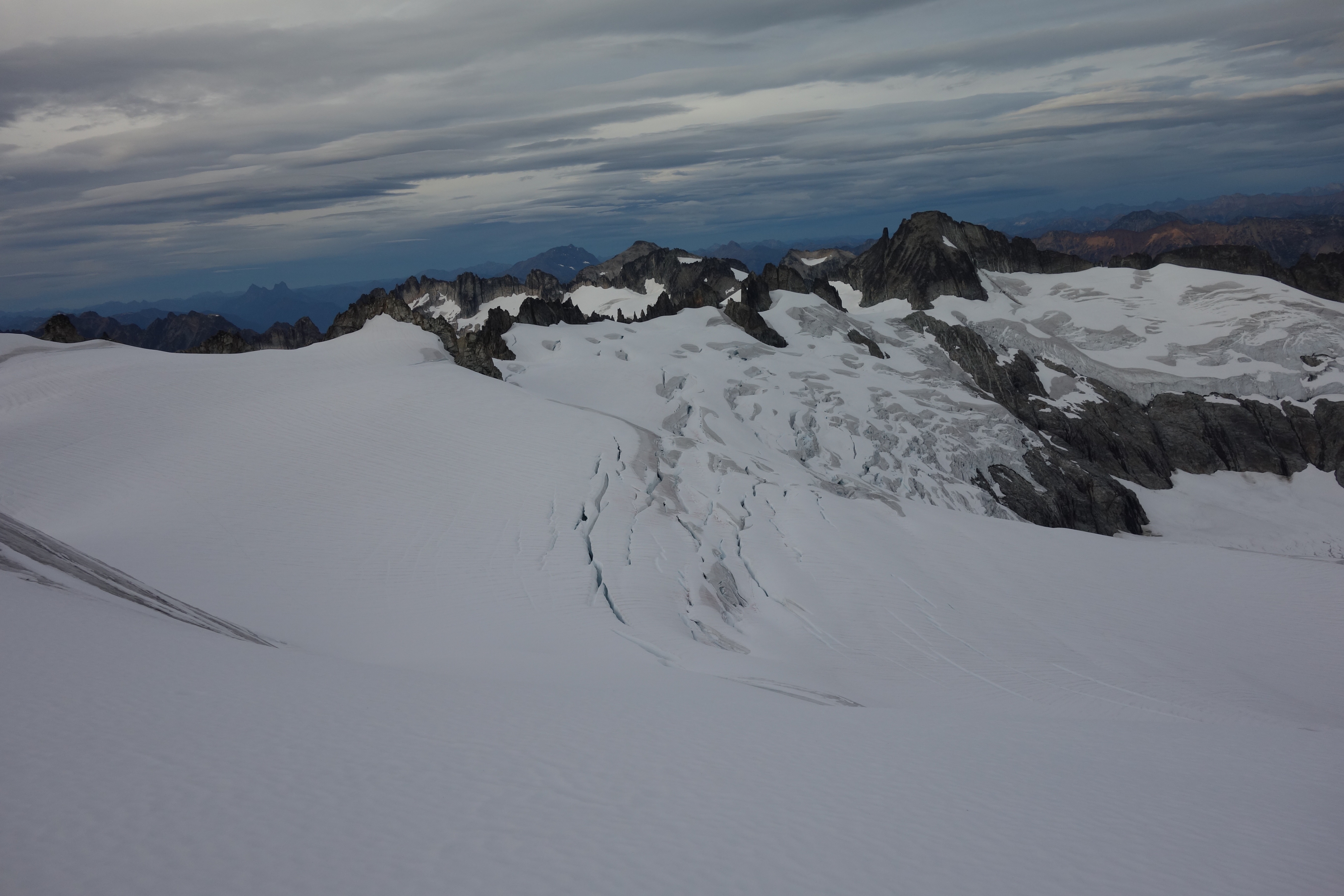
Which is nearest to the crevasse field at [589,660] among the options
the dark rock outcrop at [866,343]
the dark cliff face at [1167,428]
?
the dark rock outcrop at [866,343]

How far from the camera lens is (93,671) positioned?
371 inches

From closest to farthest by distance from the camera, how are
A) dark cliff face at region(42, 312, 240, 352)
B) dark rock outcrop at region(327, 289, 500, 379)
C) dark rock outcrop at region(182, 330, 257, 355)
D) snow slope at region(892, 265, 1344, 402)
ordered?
dark rock outcrop at region(327, 289, 500, 379)
dark rock outcrop at region(182, 330, 257, 355)
snow slope at region(892, 265, 1344, 402)
dark cliff face at region(42, 312, 240, 352)

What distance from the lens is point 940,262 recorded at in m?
100

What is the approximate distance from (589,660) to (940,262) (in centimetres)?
9605

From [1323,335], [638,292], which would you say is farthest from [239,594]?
[638,292]

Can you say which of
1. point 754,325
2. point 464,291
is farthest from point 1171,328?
point 464,291

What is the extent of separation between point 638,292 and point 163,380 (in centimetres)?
11228

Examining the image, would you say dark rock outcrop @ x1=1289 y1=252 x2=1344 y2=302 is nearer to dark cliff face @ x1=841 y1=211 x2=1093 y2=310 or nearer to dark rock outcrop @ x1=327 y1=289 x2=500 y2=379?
dark cliff face @ x1=841 y1=211 x2=1093 y2=310

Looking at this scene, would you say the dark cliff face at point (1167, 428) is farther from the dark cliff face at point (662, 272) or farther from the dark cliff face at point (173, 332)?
the dark cliff face at point (173, 332)

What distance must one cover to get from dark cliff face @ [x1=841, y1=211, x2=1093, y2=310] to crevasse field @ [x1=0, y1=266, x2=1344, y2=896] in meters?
54.2

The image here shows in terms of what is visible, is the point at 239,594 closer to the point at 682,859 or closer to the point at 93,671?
the point at 93,671

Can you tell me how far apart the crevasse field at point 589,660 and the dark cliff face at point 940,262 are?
54.2 metres

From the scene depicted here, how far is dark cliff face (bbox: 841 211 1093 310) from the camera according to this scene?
3910 inches

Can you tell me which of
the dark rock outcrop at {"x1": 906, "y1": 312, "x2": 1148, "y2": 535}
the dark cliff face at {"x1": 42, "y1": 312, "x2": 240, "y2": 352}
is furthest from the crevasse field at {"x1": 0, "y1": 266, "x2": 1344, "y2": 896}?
the dark cliff face at {"x1": 42, "y1": 312, "x2": 240, "y2": 352}
